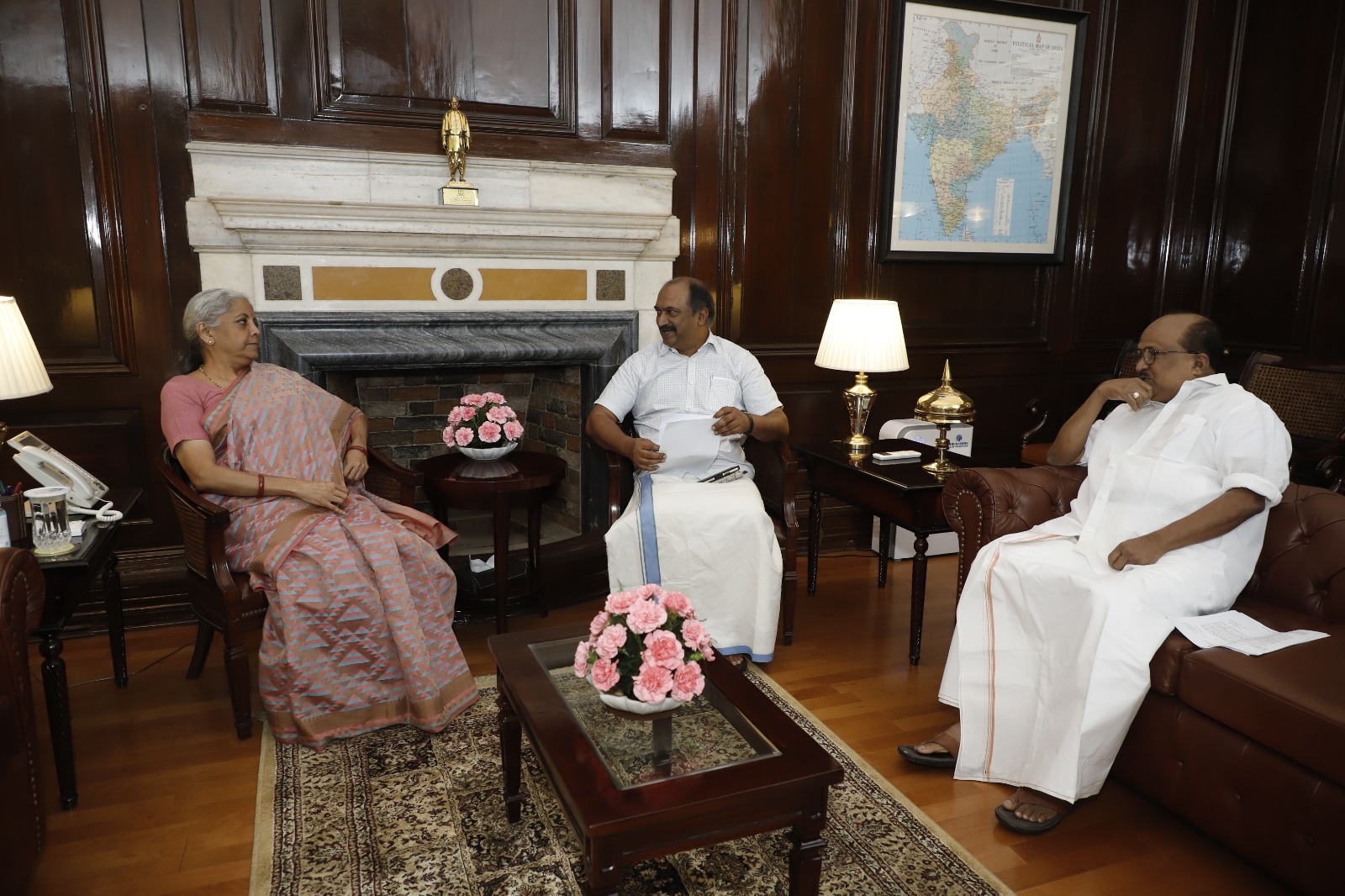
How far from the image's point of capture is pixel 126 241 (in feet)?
10.3

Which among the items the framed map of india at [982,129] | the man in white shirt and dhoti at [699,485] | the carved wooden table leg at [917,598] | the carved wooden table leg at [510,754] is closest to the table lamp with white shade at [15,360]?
the carved wooden table leg at [510,754]

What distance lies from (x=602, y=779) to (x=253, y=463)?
1674 mm

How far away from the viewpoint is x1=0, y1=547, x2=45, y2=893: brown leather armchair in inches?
68.2

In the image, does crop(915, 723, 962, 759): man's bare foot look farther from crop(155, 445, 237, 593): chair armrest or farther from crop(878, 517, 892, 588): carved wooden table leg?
crop(155, 445, 237, 593): chair armrest

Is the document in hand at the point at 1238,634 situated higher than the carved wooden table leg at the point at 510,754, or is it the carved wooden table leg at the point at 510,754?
the document in hand at the point at 1238,634

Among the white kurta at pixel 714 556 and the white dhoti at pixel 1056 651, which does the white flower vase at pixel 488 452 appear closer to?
the white kurta at pixel 714 556

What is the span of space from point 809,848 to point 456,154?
2.68m

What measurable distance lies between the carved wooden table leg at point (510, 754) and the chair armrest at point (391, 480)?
42.8 inches

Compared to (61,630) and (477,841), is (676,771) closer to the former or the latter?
(477,841)

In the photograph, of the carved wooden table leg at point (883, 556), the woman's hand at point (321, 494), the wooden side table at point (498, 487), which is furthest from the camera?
the carved wooden table leg at point (883, 556)

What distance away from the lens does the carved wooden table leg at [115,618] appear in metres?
2.77

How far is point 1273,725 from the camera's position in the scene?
1871mm

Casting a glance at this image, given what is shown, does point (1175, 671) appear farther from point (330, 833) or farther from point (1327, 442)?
point (1327, 442)

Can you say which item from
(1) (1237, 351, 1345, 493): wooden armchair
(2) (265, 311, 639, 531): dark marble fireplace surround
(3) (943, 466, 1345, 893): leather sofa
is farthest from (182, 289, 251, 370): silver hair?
(1) (1237, 351, 1345, 493): wooden armchair
